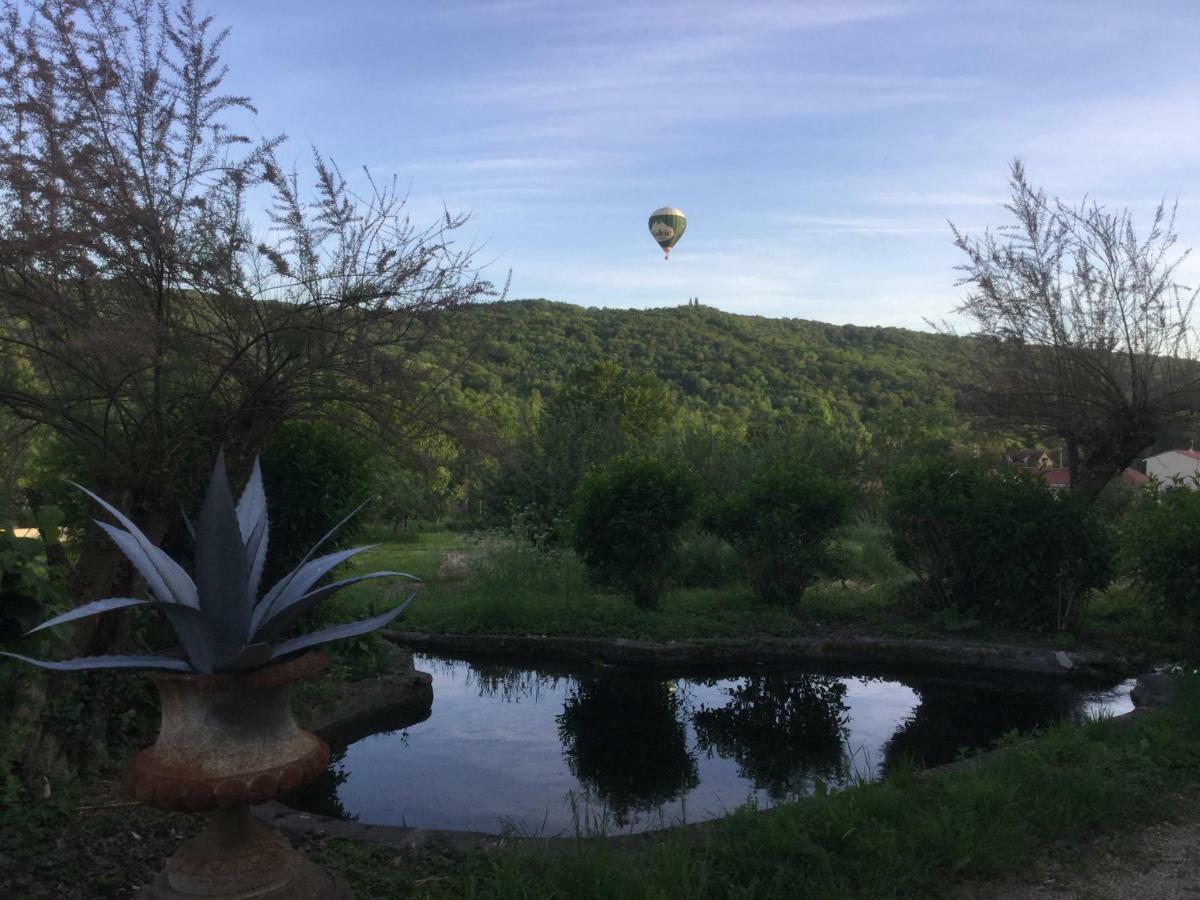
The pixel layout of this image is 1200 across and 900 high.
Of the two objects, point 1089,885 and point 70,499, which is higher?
point 70,499

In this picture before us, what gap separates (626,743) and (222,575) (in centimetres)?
421

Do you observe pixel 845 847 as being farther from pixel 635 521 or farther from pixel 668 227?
pixel 668 227

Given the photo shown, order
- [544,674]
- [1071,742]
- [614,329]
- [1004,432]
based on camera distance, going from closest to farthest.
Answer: [1071,742], [544,674], [1004,432], [614,329]

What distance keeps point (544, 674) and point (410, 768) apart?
2716 mm

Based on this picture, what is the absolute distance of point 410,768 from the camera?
6301 millimetres

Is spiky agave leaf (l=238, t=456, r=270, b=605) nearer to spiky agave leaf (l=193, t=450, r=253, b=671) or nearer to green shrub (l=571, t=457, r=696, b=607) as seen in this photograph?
spiky agave leaf (l=193, t=450, r=253, b=671)

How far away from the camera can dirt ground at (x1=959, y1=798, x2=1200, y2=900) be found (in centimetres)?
378

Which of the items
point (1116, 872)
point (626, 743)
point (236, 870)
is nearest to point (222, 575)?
point (236, 870)

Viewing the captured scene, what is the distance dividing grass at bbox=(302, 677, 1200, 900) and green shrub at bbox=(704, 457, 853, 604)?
543 centimetres

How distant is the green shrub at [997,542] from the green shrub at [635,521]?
2.29 meters

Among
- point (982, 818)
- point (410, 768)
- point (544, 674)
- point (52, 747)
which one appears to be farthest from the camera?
point (544, 674)

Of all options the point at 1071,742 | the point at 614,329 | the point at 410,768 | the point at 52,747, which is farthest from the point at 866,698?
the point at 614,329

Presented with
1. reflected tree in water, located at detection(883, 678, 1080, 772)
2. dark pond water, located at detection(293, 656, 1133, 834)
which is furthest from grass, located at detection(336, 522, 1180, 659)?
reflected tree in water, located at detection(883, 678, 1080, 772)

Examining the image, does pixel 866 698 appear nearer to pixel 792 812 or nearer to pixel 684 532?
pixel 684 532
